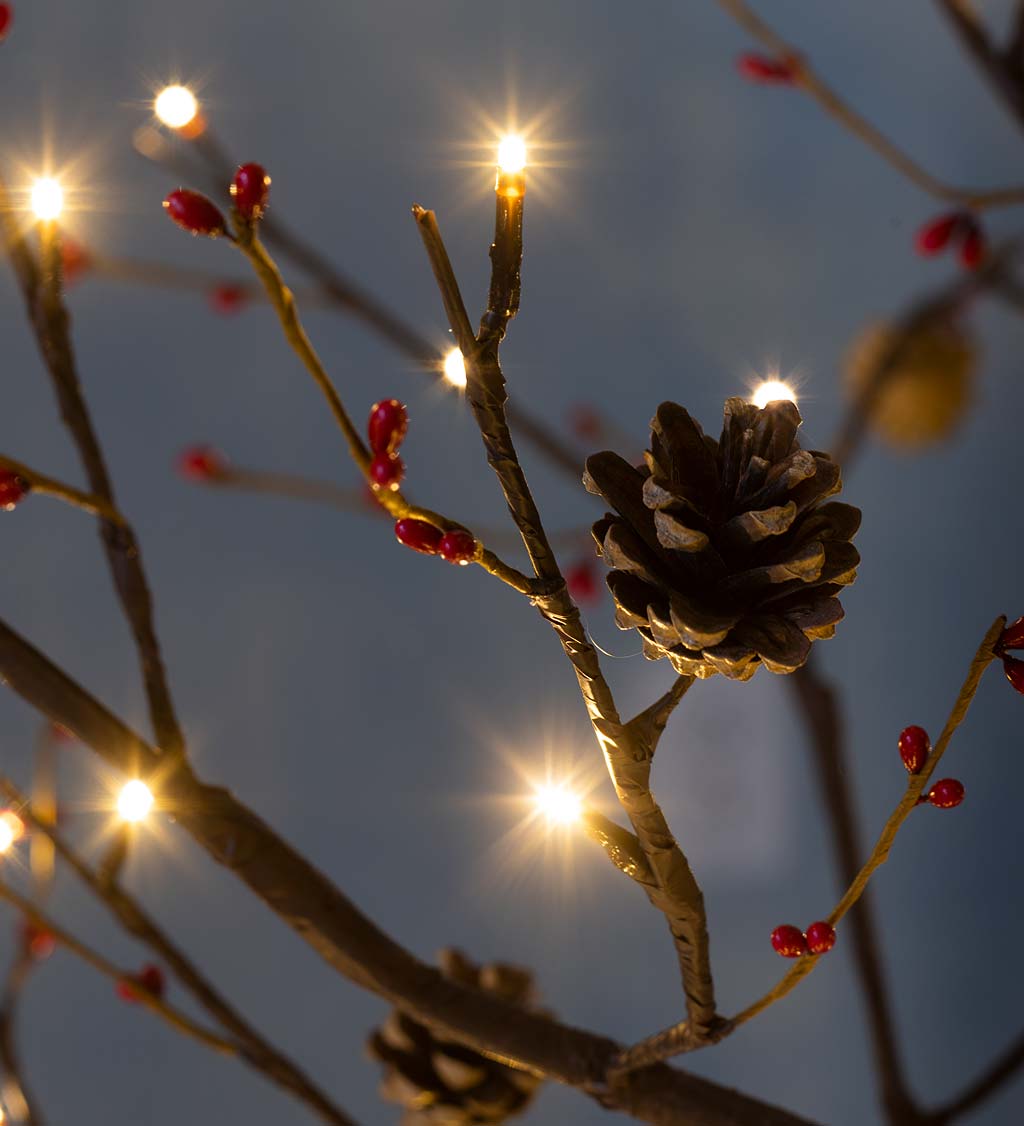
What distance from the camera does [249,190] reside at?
0.27 metres

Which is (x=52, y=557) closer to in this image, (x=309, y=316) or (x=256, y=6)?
(x=309, y=316)

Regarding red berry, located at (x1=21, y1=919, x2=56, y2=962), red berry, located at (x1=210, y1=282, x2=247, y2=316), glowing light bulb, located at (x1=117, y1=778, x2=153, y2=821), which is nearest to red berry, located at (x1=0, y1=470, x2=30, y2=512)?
glowing light bulb, located at (x1=117, y1=778, x2=153, y2=821)

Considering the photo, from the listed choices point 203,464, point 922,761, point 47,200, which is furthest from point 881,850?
point 203,464

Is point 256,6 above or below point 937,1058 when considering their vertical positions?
above

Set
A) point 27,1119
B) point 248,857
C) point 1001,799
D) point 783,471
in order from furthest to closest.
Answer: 1. point 1001,799
2. point 27,1119
3. point 248,857
4. point 783,471

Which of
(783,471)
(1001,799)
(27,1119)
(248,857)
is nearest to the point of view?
(783,471)

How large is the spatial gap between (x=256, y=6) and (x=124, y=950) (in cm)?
77

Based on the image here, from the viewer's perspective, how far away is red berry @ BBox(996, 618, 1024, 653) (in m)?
0.27

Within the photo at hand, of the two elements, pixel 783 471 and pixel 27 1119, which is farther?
pixel 27 1119

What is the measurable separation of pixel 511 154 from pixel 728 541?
0.35ft

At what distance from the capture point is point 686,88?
934 millimetres

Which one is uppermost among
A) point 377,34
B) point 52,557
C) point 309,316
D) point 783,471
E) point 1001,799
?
point 377,34

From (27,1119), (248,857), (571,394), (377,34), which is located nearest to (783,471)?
(248,857)

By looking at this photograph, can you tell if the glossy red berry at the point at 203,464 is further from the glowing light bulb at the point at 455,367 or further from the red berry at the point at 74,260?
the glowing light bulb at the point at 455,367
